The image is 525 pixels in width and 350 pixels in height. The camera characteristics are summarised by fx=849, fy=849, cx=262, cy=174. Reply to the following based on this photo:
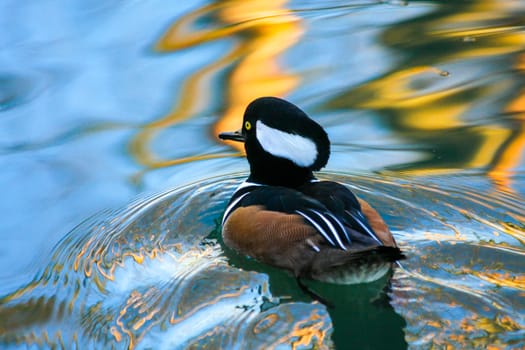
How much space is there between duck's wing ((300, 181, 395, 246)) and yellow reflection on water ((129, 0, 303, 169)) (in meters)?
1.97

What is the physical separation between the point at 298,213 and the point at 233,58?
388cm

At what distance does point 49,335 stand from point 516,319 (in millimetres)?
2711

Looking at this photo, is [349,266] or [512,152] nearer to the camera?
[349,266]

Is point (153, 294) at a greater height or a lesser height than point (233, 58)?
lesser

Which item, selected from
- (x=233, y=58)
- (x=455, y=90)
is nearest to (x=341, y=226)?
(x=455, y=90)

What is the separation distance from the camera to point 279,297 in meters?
5.18

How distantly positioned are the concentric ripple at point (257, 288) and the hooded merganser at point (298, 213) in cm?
16

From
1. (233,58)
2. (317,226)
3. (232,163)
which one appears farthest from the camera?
(233,58)

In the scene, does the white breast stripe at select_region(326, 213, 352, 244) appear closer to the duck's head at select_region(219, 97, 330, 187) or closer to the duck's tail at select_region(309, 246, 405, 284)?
the duck's tail at select_region(309, 246, 405, 284)

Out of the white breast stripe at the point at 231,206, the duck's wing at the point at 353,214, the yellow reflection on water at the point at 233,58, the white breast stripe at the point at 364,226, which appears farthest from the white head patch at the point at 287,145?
the yellow reflection on water at the point at 233,58

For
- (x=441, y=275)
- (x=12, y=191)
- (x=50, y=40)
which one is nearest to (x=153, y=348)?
(x=441, y=275)

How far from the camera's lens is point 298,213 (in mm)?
5352

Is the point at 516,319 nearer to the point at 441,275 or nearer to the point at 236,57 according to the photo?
the point at 441,275

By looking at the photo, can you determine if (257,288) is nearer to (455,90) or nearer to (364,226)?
(364,226)
